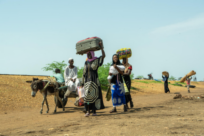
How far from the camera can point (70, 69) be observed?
35.5 feet

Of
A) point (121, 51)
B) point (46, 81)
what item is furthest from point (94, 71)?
point (46, 81)

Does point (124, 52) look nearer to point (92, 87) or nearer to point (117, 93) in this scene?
point (117, 93)

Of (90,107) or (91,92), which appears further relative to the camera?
(90,107)

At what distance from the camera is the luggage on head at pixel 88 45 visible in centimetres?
821

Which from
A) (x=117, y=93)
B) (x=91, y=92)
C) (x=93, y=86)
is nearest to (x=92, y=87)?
(x=93, y=86)

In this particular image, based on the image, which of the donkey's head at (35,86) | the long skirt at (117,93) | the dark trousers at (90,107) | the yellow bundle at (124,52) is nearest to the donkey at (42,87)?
the donkey's head at (35,86)

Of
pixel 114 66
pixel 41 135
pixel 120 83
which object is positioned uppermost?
pixel 114 66

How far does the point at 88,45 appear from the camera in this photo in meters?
8.34

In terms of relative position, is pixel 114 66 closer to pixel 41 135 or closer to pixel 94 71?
pixel 94 71

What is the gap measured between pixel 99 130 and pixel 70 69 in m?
5.94

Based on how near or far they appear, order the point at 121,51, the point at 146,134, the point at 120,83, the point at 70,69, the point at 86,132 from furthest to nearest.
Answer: the point at 70,69 < the point at 121,51 < the point at 120,83 < the point at 86,132 < the point at 146,134

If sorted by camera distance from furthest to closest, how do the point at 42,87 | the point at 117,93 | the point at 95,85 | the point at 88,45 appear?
the point at 42,87
the point at 117,93
the point at 95,85
the point at 88,45

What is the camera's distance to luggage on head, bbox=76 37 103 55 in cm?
821

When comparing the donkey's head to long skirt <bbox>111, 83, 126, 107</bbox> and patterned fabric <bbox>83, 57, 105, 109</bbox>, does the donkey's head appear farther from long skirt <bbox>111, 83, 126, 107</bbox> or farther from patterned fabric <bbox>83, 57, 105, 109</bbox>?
long skirt <bbox>111, 83, 126, 107</bbox>
